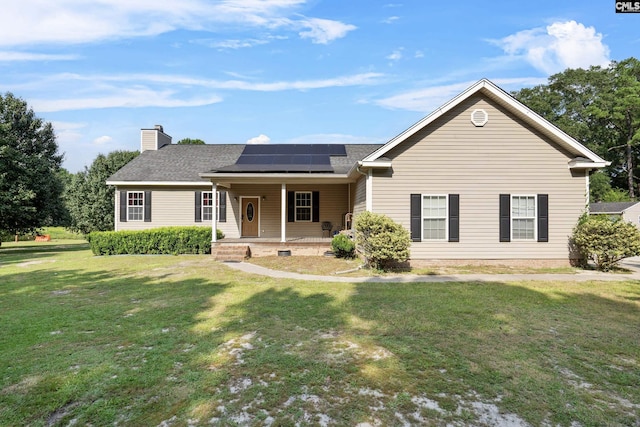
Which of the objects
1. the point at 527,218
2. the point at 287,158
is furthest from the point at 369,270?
the point at 287,158

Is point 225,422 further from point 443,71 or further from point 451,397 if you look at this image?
point 443,71

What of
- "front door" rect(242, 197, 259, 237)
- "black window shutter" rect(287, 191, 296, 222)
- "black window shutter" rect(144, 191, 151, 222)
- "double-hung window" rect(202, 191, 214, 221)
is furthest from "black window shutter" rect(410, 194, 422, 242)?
"black window shutter" rect(144, 191, 151, 222)

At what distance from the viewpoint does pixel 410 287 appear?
8.01 metres

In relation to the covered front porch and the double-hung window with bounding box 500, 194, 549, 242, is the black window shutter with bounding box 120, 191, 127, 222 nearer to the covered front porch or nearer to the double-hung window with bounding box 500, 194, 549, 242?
the covered front porch

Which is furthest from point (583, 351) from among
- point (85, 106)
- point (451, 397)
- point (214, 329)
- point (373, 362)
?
point (85, 106)

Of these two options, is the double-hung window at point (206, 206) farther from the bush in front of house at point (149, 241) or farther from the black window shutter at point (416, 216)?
the black window shutter at point (416, 216)

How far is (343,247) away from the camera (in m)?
12.1

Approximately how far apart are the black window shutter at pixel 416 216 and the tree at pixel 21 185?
18.7 meters

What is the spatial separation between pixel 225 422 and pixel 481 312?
4.77 meters

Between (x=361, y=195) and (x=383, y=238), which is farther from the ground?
(x=361, y=195)

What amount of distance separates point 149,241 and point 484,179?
13.1m

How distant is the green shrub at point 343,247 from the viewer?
1213 centimetres


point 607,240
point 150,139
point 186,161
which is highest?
point 150,139

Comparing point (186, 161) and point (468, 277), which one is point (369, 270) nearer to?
point (468, 277)
